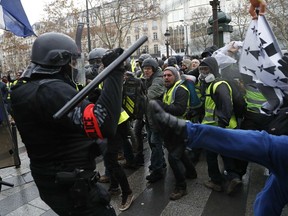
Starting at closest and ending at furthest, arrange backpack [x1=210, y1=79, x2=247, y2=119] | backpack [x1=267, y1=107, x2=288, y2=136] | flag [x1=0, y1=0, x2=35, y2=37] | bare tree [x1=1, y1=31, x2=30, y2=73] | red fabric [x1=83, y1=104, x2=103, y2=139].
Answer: red fabric [x1=83, y1=104, x2=103, y2=139], backpack [x1=267, y1=107, x2=288, y2=136], backpack [x1=210, y1=79, x2=247, y2=119], flag [x1=0, y1=0, x2=35, y2=37], bare tree [x1=1, y1=31, x2=30, y2=73]

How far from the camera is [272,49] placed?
8.34 ft

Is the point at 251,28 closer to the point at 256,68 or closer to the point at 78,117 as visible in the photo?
the point at 256,68

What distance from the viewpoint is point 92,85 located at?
1529mm

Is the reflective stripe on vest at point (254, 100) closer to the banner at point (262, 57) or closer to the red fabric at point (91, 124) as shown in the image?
the banner at point (262, 57)

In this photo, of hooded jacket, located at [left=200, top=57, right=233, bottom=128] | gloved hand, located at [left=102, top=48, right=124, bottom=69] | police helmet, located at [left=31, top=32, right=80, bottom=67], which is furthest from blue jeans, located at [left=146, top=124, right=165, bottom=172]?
gloved hand, located at [left=102, top=48, right=124, bottom=69]

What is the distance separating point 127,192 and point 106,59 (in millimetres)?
2311

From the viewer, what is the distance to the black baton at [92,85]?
1.47m

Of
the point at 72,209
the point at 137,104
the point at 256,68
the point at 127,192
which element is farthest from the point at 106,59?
Answer: the point at 137,104

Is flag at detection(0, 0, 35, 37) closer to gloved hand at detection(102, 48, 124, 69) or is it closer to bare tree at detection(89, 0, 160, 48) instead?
gloved hand at detection(102, 48, 124, 69)

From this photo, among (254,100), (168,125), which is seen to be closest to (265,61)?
(254,100)

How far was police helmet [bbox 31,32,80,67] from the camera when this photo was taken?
1.88 metres

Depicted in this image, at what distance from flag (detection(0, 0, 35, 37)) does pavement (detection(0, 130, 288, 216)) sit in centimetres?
267

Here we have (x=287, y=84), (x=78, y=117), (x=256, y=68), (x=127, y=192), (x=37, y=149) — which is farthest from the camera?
(x=127, y=192)

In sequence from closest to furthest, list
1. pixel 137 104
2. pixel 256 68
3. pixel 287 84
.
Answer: pixel 287 84 < pixel 256 68 < pixel 137 104
